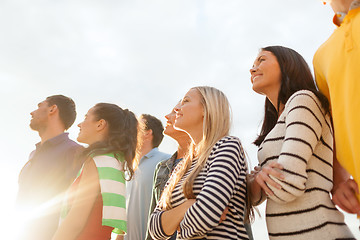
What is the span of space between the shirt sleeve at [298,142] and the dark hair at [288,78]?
383 mm

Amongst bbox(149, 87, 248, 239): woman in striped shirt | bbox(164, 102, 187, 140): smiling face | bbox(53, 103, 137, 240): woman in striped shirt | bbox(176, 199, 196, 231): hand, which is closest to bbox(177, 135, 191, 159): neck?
bbox(164, 102, 187, 140): smiling face

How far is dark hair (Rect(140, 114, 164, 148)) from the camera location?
238 inches

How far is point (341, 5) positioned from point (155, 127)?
430 cm

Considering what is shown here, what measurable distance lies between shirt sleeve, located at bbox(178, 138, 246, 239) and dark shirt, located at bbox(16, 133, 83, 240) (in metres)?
2.23

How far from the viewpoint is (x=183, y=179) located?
2701mm

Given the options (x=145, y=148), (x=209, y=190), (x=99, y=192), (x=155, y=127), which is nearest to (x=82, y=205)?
(x=99, y=192)

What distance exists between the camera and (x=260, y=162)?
252 cm

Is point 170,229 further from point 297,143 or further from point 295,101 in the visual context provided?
point 295,101

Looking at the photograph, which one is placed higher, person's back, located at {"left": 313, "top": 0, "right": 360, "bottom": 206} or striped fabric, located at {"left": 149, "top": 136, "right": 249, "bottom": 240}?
person's back, located at {"left": 313, "top": 0, "right": 360, "bottom": 206}

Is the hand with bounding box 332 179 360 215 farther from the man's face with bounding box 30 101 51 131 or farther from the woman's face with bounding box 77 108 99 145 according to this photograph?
the man's face with bounding box 30 101 51 131

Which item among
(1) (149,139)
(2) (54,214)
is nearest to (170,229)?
(2) (54,214)

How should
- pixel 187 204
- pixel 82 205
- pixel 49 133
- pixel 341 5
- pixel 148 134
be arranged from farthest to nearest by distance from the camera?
pixel 148 134
pixel 49 133
pixel 82 205
pixel 187 204
pixel 341 5

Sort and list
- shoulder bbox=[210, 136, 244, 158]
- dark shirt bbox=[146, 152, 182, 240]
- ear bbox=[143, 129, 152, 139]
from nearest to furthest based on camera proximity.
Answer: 1. shoulder bbox=[210, 136, 244, 158]
2. dark shirt bbox=[146, 152, 182, 240]
3. ear bbox=[143, 129, 152, 139]

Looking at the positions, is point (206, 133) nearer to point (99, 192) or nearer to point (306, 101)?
point (306, 101)
